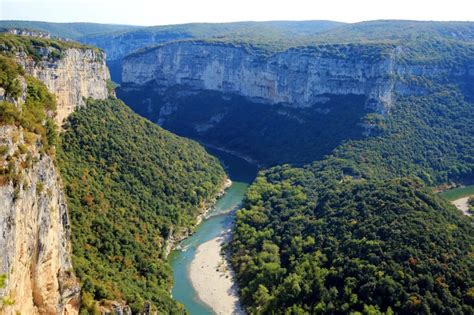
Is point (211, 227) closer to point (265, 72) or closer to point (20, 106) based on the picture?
point (20, 106)

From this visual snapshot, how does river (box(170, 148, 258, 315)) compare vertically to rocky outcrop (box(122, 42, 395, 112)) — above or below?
below

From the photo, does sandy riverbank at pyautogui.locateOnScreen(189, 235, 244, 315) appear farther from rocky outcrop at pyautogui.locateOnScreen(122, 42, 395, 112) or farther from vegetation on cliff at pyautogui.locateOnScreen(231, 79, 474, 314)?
rocky outcrop at pyautogui.locateOnScreen(122, 42, 395, 112)

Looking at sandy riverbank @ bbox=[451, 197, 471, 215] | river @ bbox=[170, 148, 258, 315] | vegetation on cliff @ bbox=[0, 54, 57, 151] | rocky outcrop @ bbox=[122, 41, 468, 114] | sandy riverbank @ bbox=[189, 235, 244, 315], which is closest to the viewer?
vegetation on cliff @ bbox=[0, 54, 57, 151]

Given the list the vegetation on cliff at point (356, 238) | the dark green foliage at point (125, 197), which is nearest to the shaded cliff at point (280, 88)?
the vegetation on cliff at point (356, 238)

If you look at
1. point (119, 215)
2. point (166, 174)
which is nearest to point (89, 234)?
point (119, 215)

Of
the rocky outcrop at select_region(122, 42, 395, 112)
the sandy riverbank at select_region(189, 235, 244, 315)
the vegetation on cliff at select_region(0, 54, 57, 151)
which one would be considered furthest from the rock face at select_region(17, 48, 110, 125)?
the rocky outcrop at select_region(122, 42, 395, 112)

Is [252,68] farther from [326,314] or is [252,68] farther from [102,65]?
[326,314]

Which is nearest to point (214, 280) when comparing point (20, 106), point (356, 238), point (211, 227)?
point (211, 227)
